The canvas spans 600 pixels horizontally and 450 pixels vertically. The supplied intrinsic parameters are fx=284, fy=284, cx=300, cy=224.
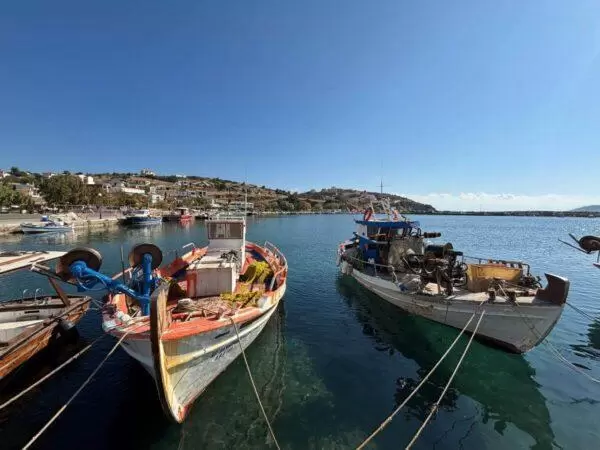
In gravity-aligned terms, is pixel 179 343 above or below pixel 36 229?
above

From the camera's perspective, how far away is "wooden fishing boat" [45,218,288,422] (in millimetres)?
6742

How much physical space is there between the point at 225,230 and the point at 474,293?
12.4m

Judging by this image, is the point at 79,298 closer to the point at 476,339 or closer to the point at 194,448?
the point at 194,448

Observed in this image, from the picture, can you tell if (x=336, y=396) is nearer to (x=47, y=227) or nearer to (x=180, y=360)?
(x=180, y=360)

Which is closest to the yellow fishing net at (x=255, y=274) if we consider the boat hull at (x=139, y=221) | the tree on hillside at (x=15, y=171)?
the boat hull at (x=139, y=221)

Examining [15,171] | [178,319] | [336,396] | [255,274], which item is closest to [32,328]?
[178,319]

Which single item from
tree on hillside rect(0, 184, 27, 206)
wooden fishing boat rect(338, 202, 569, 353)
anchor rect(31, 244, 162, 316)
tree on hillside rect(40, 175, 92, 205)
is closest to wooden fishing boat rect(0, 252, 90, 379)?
anchor rect(31, 244, 162, 316)

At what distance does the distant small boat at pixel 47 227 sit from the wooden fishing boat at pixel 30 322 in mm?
45267

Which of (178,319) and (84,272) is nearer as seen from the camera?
(84,272)

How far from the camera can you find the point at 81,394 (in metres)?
8.89

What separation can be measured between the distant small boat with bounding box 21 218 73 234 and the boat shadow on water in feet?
188

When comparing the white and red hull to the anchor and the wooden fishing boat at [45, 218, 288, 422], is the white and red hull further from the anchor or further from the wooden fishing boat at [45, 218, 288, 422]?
the anchor

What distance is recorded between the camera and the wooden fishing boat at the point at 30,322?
29.1 feet

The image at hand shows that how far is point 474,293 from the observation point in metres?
12.4
